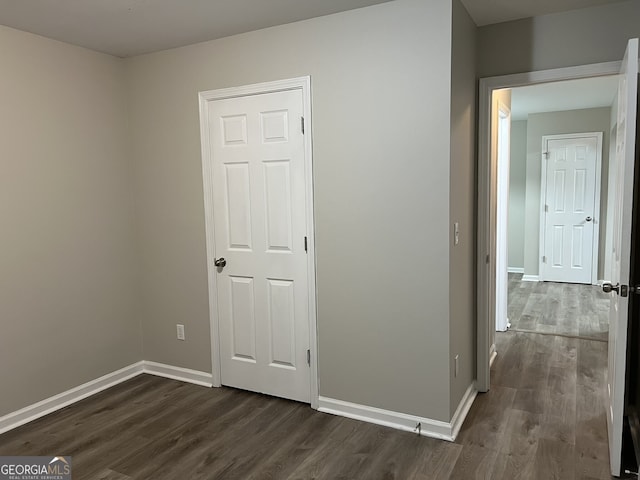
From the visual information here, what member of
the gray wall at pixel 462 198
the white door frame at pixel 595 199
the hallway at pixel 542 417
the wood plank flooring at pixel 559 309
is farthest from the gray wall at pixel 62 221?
the white door frame at pixel 595 199

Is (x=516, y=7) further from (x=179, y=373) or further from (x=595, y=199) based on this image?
(x=595, y=199)

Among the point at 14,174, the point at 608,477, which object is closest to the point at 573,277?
the point at 608,477

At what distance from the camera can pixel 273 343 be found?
3.22m

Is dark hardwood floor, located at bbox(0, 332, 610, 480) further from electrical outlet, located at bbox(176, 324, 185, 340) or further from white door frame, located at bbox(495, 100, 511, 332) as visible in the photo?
white door frame, located at bbox(495, 100, 511, 332)

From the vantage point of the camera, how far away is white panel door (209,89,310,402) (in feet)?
9.92

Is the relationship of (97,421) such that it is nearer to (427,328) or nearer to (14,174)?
(14,174)

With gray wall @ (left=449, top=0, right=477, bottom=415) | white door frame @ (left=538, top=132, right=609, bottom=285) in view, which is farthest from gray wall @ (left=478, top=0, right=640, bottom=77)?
white door frame @ (left=538, top=132, right=609, bottom=285)

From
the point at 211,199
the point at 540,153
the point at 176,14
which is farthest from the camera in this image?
the point at 540,153

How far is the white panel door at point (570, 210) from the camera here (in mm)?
6684

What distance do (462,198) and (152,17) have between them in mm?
2076

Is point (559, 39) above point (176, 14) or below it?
below

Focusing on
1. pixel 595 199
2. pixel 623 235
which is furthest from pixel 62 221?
pixel 595 199

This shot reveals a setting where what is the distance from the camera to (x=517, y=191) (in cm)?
772

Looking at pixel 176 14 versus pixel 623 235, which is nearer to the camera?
pixel 623 235
